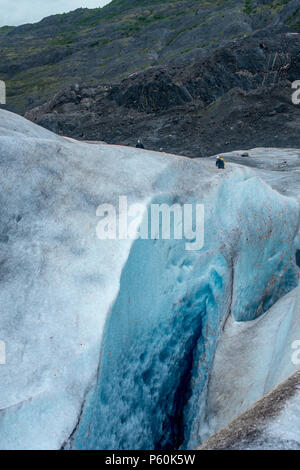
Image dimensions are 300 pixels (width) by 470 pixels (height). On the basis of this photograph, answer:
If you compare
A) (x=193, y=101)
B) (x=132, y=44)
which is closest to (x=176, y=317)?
(x=193, y=101)

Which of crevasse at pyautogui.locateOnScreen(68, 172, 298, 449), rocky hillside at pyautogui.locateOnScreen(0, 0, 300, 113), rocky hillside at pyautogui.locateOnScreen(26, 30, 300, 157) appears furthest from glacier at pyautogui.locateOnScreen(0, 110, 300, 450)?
rocky hillside at pyautogui.locateOnScreen(0, 0, 300, 113)

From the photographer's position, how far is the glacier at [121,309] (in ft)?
9.54

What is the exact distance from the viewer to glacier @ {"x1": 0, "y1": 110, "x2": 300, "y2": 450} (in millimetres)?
2908

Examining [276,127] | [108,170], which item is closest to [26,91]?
[276,127]

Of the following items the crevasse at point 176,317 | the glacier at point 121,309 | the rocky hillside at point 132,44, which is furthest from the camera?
the rocky hillside at point 132,44

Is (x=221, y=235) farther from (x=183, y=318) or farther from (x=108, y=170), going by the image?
(x=108, y=170)

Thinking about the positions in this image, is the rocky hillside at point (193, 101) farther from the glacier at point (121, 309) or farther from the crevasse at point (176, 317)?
the glacier at point (121, 309)

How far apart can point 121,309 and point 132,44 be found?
42.5m

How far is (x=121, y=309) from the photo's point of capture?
3.35m

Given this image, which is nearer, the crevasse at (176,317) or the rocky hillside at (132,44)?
the crevasse at (176,317)

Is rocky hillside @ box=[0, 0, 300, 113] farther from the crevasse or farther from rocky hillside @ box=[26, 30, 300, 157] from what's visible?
the crevasse

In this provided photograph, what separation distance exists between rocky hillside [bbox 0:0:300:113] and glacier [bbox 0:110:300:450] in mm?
28093

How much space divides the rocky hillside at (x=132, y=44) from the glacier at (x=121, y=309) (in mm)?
28093


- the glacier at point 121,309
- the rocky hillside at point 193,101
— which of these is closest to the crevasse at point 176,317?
the glacier at point 121,309
